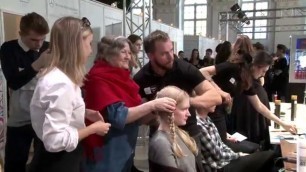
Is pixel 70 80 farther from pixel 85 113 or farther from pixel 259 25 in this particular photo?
pixel 259 25

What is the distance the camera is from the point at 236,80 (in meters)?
2.78

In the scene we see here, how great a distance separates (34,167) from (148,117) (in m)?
0.65

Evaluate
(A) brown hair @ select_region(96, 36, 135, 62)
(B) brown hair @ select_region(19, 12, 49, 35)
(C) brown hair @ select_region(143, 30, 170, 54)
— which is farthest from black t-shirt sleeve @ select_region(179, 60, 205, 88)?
(B) brown hair @ select_region(19, 12, 49, 35)

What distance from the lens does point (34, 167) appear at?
1358 millimetres

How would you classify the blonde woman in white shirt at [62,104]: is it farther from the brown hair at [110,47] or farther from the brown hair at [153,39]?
the brown hair at [153,39]

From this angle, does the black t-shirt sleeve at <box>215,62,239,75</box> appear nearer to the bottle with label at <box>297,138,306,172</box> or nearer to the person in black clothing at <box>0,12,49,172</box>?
the bottle with label at <box>297,138,306,172</box>

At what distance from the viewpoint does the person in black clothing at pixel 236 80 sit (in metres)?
2.65

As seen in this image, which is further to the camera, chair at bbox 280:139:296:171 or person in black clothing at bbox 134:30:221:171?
person in black clothing at bbox 134:30:221:171

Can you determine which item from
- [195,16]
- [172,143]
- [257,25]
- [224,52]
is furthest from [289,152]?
[195,16]

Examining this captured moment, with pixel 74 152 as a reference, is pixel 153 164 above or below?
below

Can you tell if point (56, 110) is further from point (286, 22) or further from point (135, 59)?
point (286, 22)

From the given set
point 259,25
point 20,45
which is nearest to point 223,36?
point 259,25

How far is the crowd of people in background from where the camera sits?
1332 mm

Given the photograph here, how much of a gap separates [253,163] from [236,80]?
25.9 inches
